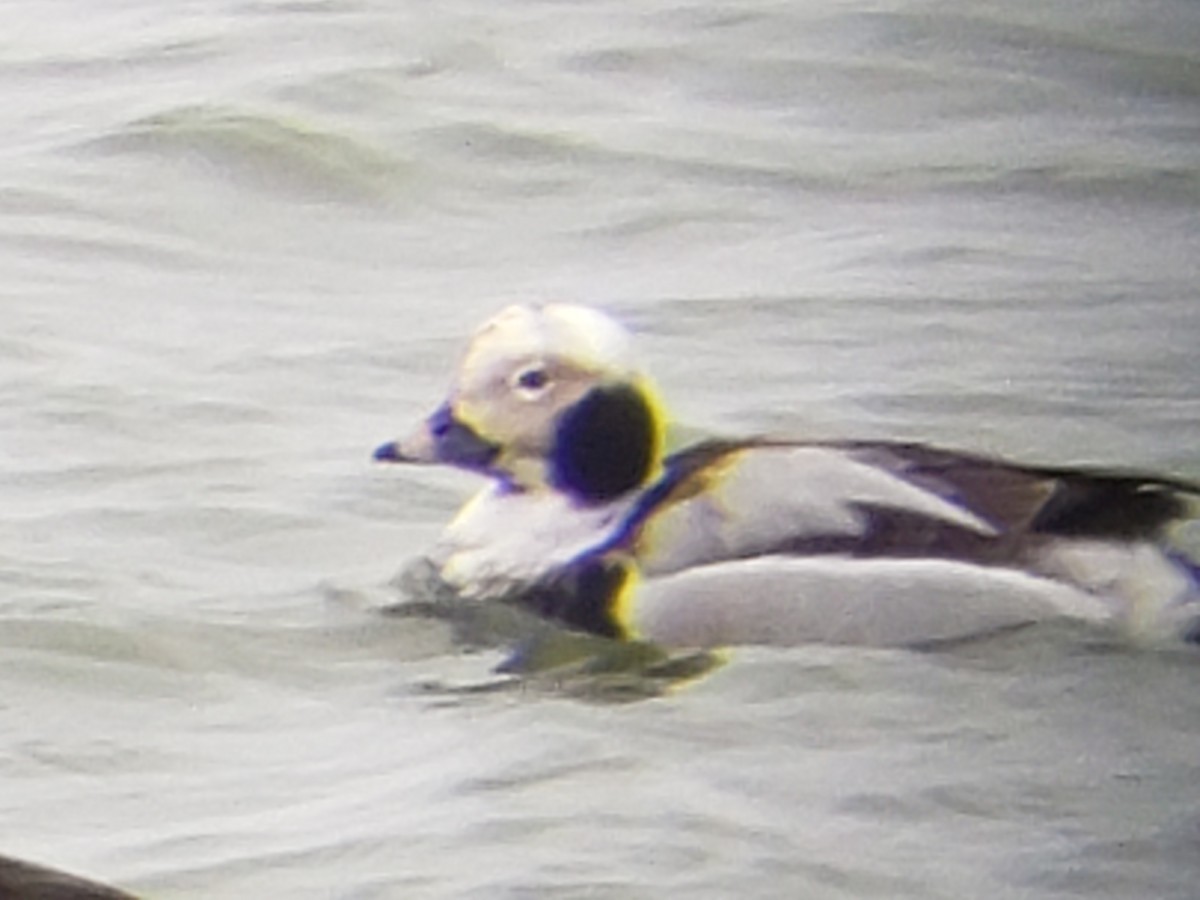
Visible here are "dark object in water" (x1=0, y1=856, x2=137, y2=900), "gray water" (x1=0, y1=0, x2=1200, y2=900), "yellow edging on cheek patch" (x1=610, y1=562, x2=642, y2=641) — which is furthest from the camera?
"yellow edging on cheek patch" (x1=610, y1=562, x2=642, y2=641)

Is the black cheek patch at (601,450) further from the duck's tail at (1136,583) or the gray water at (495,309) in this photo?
the duck's tail at (1136,583)

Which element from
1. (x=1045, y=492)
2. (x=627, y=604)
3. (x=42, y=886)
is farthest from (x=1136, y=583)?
(x=42, y=886)

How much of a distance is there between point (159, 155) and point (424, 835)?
20.4 inches

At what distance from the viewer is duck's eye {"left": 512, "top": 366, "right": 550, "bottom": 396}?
1400 millimetres

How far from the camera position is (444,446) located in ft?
4.65

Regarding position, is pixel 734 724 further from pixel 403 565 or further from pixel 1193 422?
pixel 1193 422

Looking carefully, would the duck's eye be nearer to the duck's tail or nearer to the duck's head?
the duck's head

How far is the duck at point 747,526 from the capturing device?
1323 millimetres

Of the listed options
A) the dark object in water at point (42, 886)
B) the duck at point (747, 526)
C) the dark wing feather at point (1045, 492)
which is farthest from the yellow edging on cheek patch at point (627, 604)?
the dark object in water at point (42, 886)

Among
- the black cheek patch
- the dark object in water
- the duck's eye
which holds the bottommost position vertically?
the dark object in water

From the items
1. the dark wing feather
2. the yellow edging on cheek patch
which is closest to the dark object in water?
the yellow edging on cheek patch

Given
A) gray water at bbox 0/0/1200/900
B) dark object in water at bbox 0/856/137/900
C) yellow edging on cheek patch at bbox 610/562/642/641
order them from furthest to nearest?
yellow edging on cheek patch at bbox 610/562/642/641 < gray water at bbox 0/0/1200/900 < dark object in water at bbox 0/856/137/900

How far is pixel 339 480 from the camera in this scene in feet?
4.66

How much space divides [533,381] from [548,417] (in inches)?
0.7
